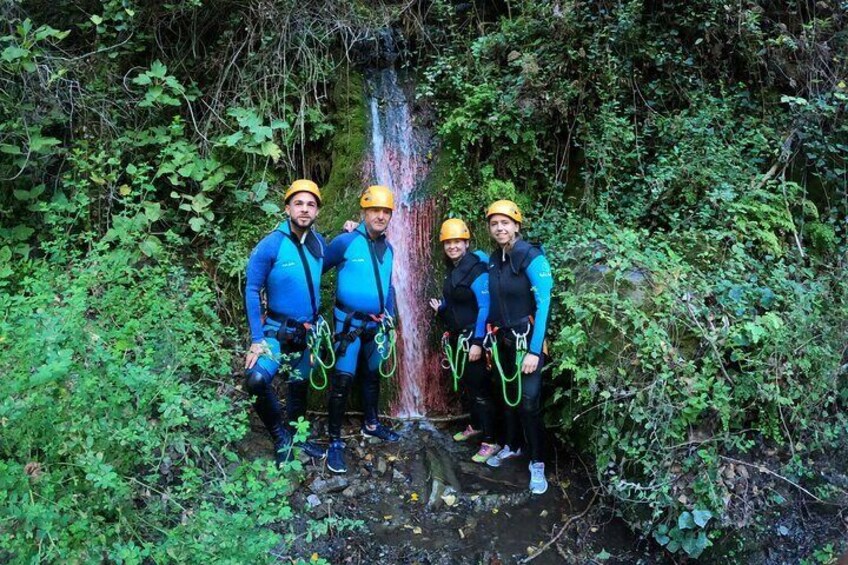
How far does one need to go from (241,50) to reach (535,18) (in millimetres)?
3535

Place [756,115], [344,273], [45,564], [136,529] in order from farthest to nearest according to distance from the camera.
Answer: [756,115] < [344,273] < [136,529] < [45,564]

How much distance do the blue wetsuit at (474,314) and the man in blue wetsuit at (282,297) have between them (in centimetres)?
130

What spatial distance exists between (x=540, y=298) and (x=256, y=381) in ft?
8.08

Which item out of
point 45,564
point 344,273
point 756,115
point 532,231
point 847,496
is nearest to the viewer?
point 45,564

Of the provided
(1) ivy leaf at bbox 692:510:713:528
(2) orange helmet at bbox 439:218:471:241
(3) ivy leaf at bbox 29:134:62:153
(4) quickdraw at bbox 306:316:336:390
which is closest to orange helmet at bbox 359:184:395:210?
(2) orange helmet at bbox 439:218:471:241

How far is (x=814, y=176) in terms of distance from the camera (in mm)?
6168

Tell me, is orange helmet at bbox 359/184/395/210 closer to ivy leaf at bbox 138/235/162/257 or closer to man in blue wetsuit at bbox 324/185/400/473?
man in blue wetsuit at bbox 324/185/400/473

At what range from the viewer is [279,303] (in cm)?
482

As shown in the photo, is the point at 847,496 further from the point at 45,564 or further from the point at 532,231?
the point at 45,564

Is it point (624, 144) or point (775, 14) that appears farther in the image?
point (775, 14)

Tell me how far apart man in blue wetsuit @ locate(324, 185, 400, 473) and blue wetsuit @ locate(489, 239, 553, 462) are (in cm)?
105

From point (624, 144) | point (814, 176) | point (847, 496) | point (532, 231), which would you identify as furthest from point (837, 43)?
point (847, 496)

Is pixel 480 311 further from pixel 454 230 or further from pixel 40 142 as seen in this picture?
pixel 40 142

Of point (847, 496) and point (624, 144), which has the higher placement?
point (624, 144)
